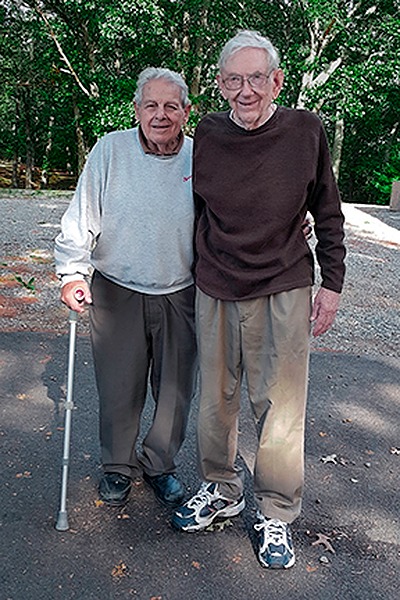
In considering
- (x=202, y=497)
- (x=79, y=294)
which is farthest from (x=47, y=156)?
(x=202, y=497)

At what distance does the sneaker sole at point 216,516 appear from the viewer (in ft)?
9.73

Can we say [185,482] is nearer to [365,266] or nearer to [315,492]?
[315,492]

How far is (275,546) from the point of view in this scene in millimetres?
2787

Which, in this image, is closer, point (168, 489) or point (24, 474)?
point (168, 489)

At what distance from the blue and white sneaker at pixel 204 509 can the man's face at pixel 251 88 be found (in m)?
1.54

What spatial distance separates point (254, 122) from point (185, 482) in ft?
5.81

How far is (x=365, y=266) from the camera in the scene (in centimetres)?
938

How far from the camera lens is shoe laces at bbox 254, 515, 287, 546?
2.80 metres

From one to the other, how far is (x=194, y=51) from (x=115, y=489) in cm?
1731

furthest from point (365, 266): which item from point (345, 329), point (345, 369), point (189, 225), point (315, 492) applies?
point (189, 225)

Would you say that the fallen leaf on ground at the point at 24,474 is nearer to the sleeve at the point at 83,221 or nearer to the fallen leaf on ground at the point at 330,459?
the sleeve at the point at 83,221

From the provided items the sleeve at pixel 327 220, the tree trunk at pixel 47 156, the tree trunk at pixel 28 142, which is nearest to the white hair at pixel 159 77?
the sleeve at pixel 327 220

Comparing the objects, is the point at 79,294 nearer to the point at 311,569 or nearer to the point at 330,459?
the point at 311,569

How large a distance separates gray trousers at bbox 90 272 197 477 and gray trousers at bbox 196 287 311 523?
0.21 m
